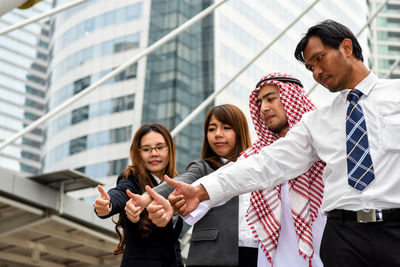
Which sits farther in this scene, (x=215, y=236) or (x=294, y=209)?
(x=215, y=236)

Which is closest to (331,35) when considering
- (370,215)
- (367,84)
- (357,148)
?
(367,84)

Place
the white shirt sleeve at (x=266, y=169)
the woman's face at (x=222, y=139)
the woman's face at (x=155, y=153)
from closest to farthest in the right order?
the white shirt sleeve at (x=266, y=169) < the woman's face at (x=222, y=139) < the woman's face at (x=155, y=153)

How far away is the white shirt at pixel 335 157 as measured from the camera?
7.01 feet

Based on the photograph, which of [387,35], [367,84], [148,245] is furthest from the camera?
[387,35]

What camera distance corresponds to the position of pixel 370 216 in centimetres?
209

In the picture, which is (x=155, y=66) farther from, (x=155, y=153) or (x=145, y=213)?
(x=145, y=213)

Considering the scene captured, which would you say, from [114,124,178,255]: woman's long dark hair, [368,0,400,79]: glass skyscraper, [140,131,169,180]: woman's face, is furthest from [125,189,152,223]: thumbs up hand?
[368,0,400,79]: glass skyscraper

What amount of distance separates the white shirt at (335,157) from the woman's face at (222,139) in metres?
0.80

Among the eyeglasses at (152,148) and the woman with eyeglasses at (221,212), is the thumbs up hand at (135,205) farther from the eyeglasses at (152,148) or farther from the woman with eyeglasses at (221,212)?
the eyeglasses at (152,148)

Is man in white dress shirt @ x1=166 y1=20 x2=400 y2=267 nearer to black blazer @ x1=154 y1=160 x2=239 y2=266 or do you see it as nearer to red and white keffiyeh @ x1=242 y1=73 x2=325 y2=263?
red and white keffiyeh @ x1=242 y1=73 x2=325 y2=263

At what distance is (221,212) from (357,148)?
0.95m

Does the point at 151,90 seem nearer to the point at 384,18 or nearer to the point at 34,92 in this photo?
the point at 384,18

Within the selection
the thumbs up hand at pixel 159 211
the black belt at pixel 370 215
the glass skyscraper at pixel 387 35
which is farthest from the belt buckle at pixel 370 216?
the glass skyscraper at pixel 387 35

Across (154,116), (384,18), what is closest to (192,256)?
(154,116)
